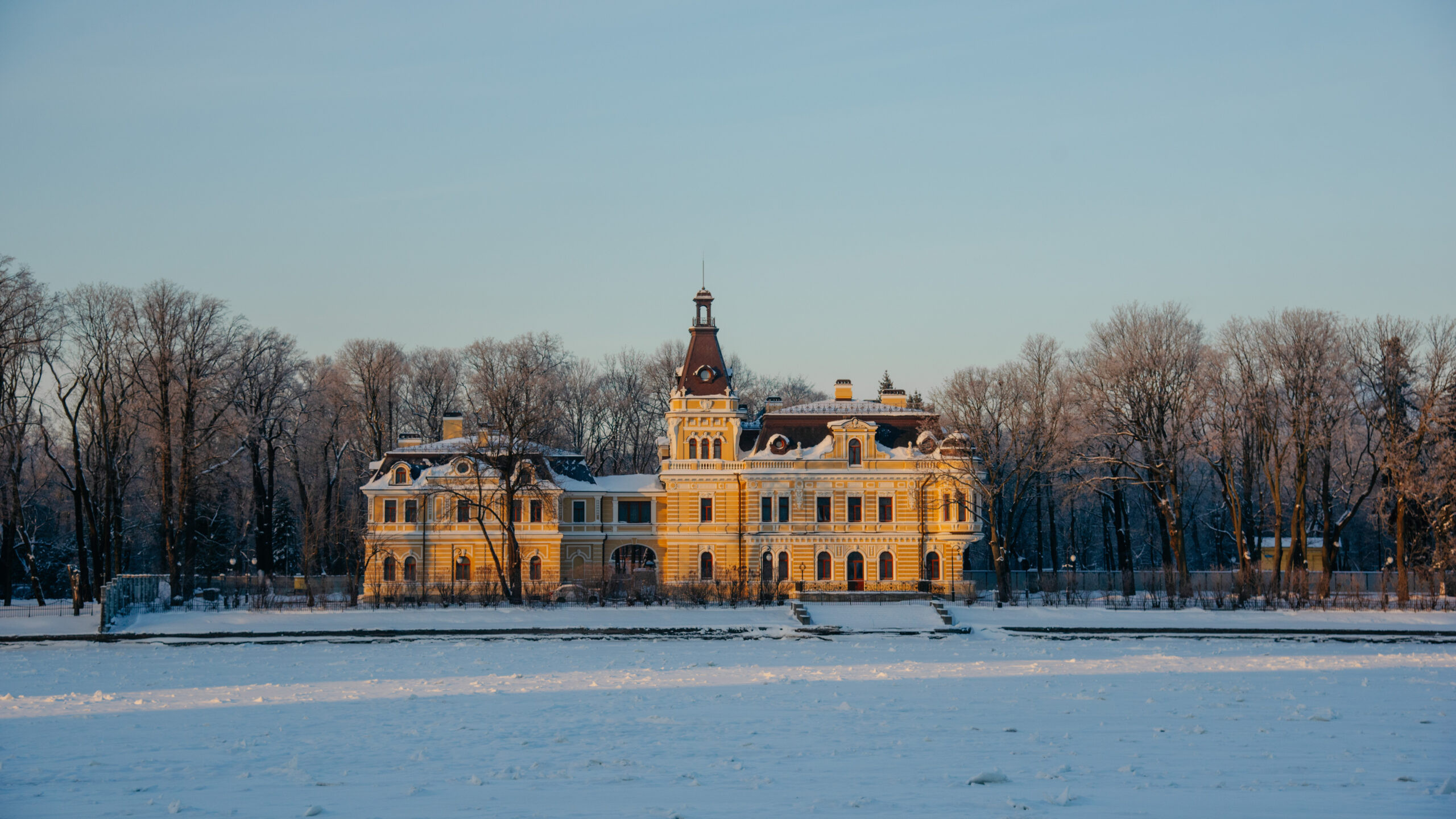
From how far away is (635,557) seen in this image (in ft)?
181

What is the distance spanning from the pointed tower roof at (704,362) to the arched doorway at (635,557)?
292 inches

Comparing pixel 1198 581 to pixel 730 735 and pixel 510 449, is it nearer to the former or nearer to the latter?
pixel 510 449

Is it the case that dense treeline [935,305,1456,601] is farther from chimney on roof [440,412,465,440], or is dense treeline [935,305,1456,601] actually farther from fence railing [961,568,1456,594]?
chimney on roof [440,412,465,440]

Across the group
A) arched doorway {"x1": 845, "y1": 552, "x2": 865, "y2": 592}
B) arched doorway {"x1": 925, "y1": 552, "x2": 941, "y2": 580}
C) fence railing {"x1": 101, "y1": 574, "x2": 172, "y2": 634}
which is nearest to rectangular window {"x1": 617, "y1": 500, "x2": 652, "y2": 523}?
arched doorway {"x1": 845, "y1": 552, "x2": 865, "y2": 592}

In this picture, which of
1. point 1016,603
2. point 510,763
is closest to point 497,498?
point 1016,603

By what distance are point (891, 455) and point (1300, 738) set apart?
3838 centimetres

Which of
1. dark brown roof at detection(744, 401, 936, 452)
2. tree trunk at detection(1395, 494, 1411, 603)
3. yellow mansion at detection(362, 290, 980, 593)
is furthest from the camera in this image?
dark brown roof at detection(744, 401, 936, 452)

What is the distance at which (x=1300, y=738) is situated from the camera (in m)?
15.2

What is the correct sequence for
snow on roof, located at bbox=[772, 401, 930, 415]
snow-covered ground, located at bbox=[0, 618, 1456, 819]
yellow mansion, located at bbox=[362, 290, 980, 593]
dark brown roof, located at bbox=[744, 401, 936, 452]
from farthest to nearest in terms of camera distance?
snow on roof, located at bbox=[772, 401, 930, 415] < dark brown roof, located at bbox=[744, 401, 936, 452] < yellow mansion, located at bbox=[362, 290, 980, 593] < snow-covered ground, located at bbox=[0, 618, 1456, 819]

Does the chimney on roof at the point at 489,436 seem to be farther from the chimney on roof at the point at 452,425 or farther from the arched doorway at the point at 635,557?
the arched doorway at the point at 635,557

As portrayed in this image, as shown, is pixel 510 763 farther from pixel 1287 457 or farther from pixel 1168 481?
pixel 1287 457

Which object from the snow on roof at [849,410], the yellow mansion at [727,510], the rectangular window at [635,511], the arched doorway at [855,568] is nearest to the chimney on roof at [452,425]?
the yellow mansion at [727,510]

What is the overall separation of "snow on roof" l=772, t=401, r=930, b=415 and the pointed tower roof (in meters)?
2.96

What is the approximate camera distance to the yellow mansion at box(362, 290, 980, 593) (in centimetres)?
5319
